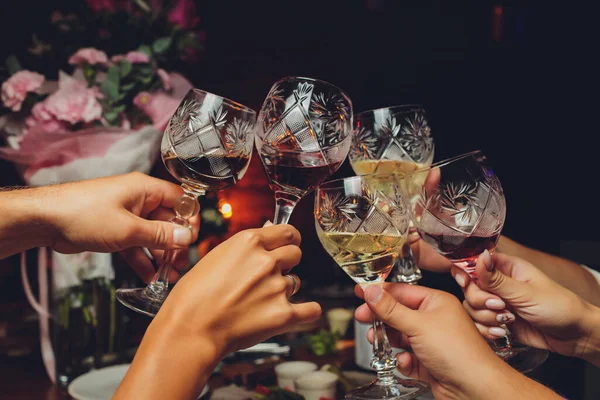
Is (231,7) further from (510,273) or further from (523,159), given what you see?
(510,273)

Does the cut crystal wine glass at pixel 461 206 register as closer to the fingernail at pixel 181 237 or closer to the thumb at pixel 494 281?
the thumb at pixel 494 281

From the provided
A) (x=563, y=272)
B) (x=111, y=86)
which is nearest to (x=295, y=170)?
(x=111, y=86)

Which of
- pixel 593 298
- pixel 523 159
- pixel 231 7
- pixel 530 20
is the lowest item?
pixel 593 298

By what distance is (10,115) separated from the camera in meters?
1.88

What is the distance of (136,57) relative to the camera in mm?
1933

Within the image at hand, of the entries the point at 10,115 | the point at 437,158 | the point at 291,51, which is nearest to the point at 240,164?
the point at 10,115

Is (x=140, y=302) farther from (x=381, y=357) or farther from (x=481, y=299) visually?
(x=481, y=299)

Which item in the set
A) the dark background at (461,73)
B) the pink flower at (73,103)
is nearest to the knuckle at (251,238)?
the pink flower at (73,103)

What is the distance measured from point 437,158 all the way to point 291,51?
1328 mm

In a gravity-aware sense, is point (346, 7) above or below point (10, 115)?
above

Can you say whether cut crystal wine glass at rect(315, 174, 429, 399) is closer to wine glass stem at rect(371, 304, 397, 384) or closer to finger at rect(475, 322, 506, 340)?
wine glass stem at rect(371, 304, 397, 384)

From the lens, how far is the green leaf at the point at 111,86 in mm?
1889

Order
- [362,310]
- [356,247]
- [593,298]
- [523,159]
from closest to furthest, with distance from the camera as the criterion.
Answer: [356,247]
[362,310]
[593,298]
[523,159]

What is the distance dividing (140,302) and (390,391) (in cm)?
57
